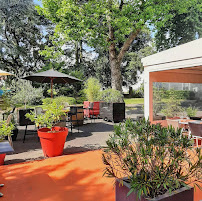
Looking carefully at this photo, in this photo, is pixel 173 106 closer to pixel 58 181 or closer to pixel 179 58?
pixel 179 58

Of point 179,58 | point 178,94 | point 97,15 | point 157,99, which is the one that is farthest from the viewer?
point 97,15

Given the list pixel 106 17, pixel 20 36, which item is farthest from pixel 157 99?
pixel 20 36

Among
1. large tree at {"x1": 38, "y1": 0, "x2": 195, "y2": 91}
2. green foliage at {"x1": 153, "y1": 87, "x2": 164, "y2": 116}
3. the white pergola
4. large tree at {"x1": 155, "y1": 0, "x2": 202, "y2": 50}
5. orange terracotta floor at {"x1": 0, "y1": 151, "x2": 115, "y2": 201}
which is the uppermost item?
large tree at {"x1": 155, "y1": 0, "x2": 202, "y2": 50}

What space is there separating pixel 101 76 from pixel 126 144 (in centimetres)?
1909

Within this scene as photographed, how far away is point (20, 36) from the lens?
19.3 meters

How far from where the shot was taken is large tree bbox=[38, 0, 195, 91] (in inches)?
468

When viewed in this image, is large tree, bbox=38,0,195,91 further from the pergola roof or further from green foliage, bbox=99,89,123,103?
the pergola roof

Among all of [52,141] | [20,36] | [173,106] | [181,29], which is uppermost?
[181,29]

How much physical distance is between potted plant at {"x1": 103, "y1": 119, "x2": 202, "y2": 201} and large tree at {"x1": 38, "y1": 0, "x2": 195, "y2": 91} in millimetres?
11151

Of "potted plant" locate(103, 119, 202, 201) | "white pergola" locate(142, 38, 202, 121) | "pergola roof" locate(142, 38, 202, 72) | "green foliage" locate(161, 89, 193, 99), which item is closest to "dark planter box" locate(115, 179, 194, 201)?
"potted plant" locate(103, 119, 202, 201)

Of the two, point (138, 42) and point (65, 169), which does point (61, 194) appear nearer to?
point (65, 169)

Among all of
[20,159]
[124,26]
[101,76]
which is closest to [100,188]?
[20,159]

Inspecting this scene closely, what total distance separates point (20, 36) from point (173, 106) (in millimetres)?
17499

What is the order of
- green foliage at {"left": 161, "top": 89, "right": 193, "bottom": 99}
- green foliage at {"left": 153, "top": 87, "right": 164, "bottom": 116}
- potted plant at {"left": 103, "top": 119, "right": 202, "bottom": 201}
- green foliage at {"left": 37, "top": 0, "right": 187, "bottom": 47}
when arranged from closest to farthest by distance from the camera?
1. potted plant at {"left": 103, "top": 119, "right": 202, "bottom": 201}
2. green foliage at {"left": 153, "top": 87, "right": 164, "bottom": 116}
3. green foliage at {"left": 161, "top": 89, "right": 193, "bottom": 99}
4. green foliage at {"left": 37, "top": 0, "right": 187, "bottom": 47}
